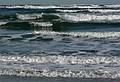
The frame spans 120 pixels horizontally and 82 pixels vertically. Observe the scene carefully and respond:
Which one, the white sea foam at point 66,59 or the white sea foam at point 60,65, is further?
the white sea foam at point 66,59

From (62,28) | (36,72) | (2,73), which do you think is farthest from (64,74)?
(62,28)

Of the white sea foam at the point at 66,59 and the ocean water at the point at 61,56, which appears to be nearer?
the ocean water at the point at 61,56

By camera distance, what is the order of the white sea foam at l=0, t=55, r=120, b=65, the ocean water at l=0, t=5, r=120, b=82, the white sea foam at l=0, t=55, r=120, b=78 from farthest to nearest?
the white sea foam at l=0, t=55, r=120, b=65 < the ocean water at l=0, t=5, r=120, b=82 < the white sea foam at l=0, t=55, r=120, b=78

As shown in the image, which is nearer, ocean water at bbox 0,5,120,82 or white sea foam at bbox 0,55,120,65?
ocean water at bbox 0,5,120,82

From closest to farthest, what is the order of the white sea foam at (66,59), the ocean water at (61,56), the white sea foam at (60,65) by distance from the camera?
the white sea foam at (60,65), the ocean water at (61,56), the white sea foam at (66,59)

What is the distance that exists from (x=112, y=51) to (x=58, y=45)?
3174mm

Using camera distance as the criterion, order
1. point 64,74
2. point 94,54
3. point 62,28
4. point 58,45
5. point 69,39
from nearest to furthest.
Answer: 1. point 64,74
2. point 94,54
3. point 58,45
4. point 69,39
5. point 62,28

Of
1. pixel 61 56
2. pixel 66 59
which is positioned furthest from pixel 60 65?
pixel 61 56

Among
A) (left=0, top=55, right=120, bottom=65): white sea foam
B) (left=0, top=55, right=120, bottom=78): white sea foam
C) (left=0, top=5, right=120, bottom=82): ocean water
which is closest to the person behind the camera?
(left=0, top=55, right=120, bottom=78): white sea foam

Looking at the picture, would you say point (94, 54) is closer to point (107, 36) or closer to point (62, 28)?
point (107, 36)

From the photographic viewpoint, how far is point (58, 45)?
64.3 feet

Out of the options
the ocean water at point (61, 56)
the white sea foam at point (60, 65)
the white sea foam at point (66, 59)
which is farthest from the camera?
the white sea foam at point (66, 59)

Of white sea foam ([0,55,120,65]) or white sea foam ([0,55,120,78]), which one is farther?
white sea foam ([0,55,120,65])

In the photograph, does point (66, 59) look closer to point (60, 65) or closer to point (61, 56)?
point (61, 56)
